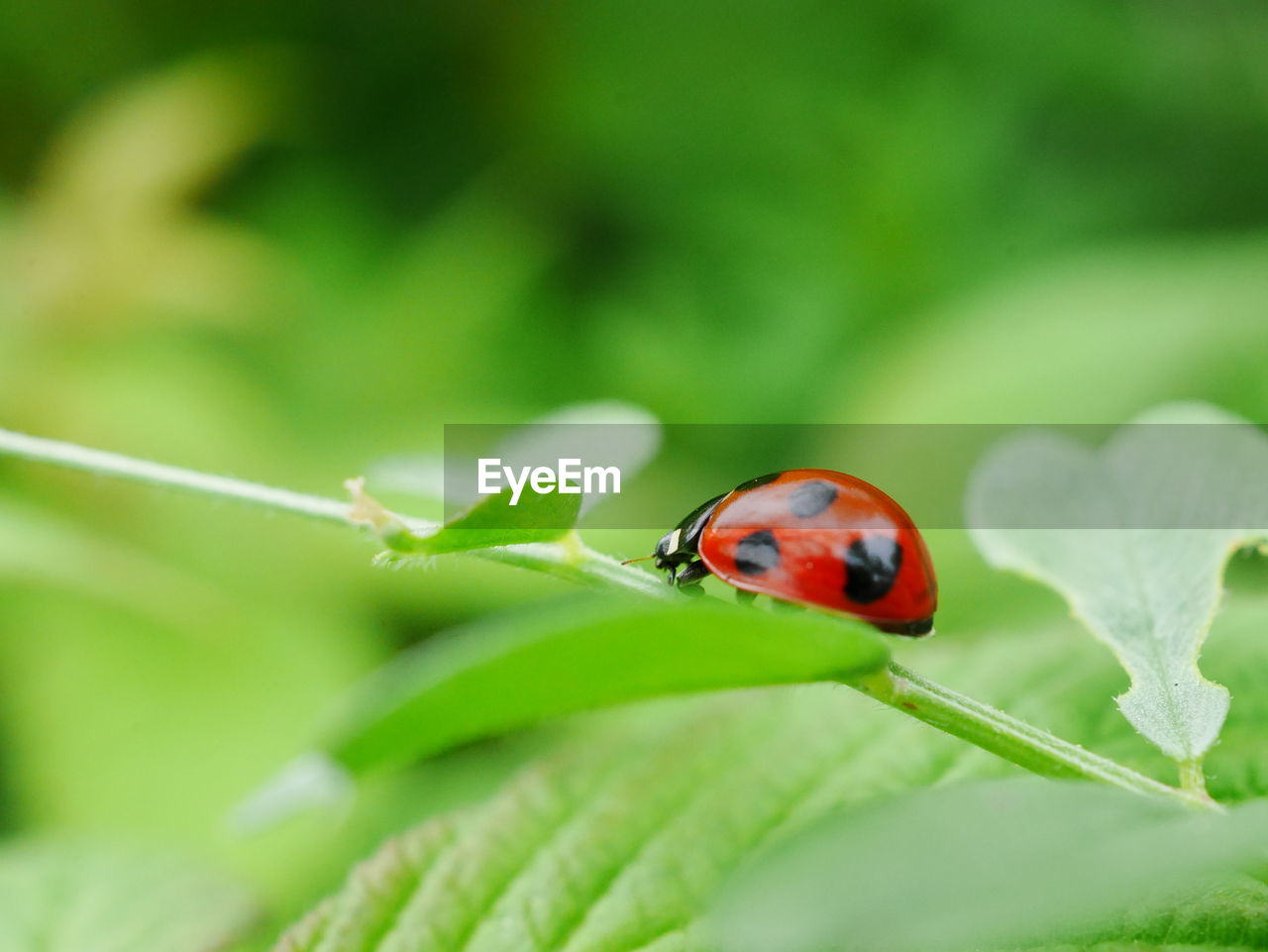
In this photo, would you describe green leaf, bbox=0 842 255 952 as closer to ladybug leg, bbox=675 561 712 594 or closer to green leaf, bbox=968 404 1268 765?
ladybug leg, bbox=675 561 712 594

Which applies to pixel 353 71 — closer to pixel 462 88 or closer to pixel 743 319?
pixel 462 88

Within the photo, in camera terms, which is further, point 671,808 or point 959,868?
point 671,808

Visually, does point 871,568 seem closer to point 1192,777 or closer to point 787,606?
point 787,606

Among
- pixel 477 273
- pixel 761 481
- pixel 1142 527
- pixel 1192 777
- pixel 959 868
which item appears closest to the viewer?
pixel 959 868

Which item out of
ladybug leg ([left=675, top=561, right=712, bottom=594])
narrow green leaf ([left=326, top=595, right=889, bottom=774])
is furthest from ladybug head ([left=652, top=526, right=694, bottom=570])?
narrow green leaf ([left=326, top=595, right=889, bottom=774])

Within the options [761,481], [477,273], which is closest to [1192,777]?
[761,481]

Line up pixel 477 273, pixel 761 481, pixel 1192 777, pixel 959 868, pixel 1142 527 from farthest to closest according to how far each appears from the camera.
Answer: pixel 477 273 → pixel 761 481 → pixel 1142 527 → pixel 1192 777 → pixel 959 868

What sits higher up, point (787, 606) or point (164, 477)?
point (164, 477)
